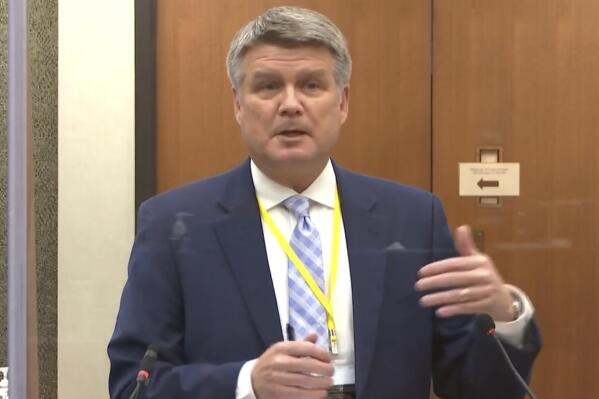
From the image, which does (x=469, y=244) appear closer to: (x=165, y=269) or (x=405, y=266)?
(x=405, y=266)

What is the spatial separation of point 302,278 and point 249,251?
85mm

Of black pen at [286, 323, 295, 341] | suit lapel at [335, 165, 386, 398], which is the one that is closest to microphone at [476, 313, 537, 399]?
suit lapel at [335, 165, 386, 398]

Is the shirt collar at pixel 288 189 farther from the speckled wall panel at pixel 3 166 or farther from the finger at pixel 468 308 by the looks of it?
the speckled wall panel at pixel 3 166

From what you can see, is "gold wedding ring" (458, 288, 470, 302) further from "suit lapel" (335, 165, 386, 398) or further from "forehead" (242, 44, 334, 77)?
"forehead" (242, 44, 334, 77)

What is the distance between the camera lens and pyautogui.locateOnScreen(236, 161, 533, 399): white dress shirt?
963 millimetres

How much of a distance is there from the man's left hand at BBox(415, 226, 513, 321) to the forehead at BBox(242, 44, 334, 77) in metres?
0.31

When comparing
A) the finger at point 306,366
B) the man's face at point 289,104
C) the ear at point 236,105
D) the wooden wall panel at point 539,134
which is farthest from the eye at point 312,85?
the finger at point 306,366

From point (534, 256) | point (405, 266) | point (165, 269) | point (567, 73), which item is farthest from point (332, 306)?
point (567, 73)

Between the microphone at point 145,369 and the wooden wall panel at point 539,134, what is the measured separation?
1.64 feet

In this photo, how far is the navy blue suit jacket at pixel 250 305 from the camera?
967 mm

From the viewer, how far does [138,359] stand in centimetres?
96

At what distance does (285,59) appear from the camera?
992 millimetres

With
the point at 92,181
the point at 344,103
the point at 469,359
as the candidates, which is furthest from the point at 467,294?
the point at 92,181

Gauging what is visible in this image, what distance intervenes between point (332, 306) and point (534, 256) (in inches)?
14.5
